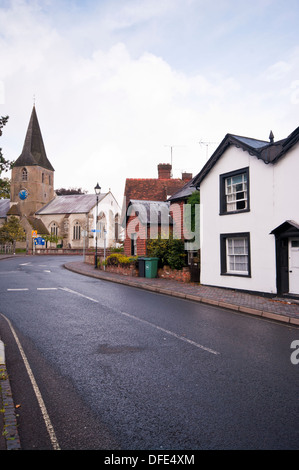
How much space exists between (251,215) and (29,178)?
208 feet

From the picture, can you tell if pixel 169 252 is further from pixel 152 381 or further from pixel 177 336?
pixel 152 381

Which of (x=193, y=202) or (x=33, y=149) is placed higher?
(x=33, y=149)

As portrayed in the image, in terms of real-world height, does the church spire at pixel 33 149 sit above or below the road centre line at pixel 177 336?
above

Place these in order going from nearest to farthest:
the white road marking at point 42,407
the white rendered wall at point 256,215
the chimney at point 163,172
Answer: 1. the white road marking at point 42,407
2. the white rendered wall at point 256,215
3. the chimney at point 163,172

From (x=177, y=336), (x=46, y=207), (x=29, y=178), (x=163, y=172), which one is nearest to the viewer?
(x=177, y=336)

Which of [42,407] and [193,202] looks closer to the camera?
[42,407]

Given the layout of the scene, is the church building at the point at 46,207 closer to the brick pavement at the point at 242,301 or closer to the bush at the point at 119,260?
the bush at the point at 119,260

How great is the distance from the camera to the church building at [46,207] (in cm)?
6600

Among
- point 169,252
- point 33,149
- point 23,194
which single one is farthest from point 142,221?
point 33,149

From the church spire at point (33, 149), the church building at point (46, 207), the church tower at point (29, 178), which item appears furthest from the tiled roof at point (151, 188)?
the church spire at point (33, 149)

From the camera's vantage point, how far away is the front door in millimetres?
11820

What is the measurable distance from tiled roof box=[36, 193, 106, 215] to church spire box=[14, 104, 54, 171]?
26.0 ft

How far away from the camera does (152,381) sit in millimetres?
4750

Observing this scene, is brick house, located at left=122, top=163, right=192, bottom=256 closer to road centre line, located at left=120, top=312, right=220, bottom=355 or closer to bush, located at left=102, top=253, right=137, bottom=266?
bush, located at left=102, top=253, right=137, bottom=266
